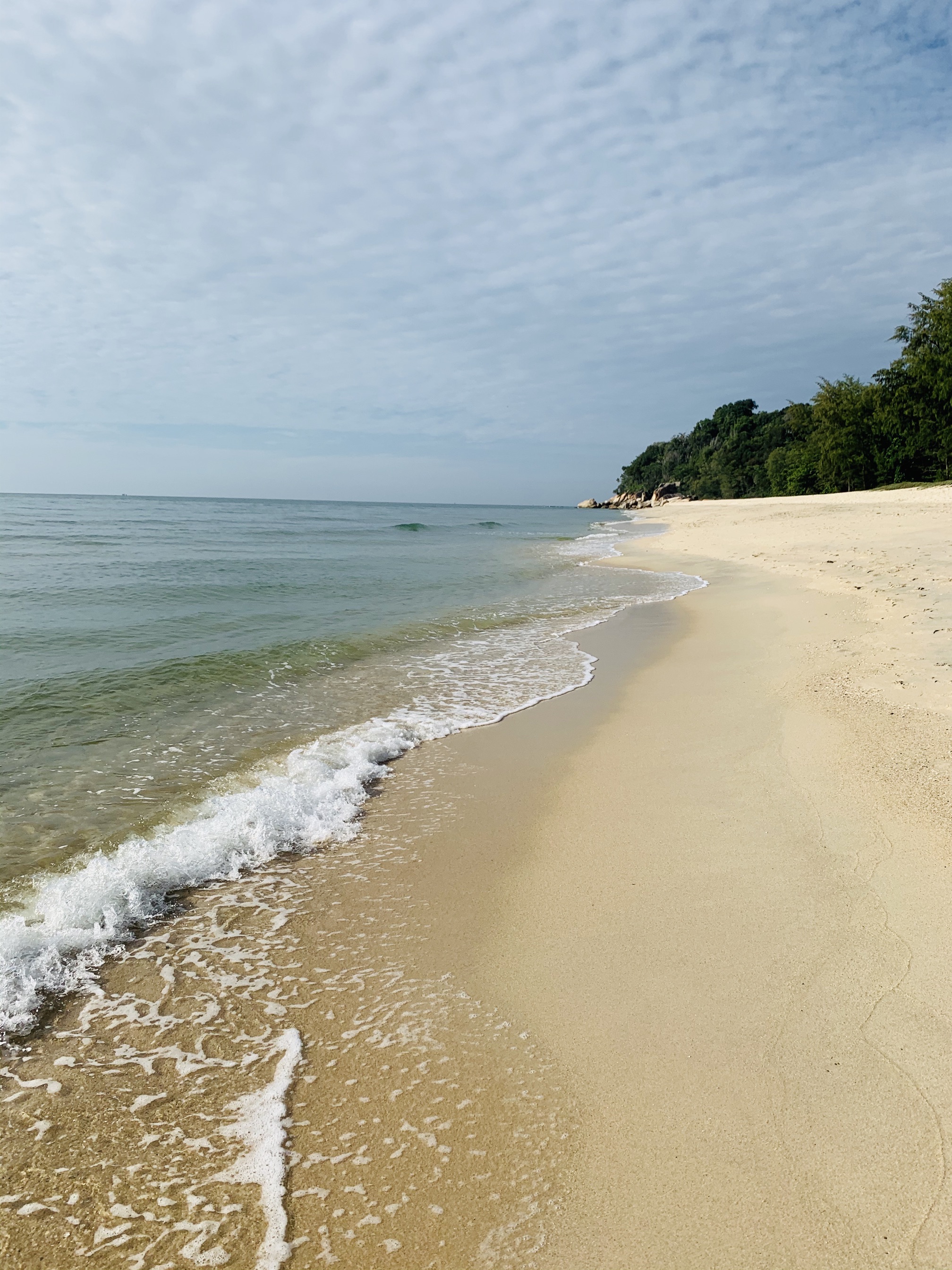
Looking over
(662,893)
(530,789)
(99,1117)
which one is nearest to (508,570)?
(530,789)

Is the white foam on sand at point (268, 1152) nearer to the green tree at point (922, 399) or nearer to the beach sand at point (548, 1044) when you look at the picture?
the beach sand at point (548, 1044)

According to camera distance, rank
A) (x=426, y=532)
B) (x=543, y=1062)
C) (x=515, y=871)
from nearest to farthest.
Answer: (x=543, y=1062), (x=515, y=871), (x=426, y=532)

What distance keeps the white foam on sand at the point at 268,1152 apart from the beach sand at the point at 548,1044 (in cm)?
1

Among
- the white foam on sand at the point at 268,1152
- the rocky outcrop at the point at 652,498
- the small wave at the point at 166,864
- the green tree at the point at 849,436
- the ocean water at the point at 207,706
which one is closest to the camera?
the white foam on sand at the point at 268,1152

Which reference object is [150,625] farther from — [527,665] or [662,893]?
[662,893]

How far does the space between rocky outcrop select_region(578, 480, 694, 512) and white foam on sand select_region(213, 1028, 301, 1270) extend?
99044 millimetres

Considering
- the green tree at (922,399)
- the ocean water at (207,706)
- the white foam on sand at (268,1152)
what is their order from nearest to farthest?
the white foam on sand at (268,1152), the ocean water at (207,706), the green tree at (922,399)

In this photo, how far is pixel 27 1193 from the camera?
2.00m

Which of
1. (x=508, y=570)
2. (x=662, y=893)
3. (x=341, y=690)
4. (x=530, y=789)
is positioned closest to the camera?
(x=662, y=893)

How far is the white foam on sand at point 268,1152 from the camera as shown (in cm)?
185

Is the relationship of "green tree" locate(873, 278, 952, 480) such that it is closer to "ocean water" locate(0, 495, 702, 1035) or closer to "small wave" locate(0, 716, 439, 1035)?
"ocean water" locate(0, 495, 702, 1035)

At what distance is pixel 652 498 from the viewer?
393 feet

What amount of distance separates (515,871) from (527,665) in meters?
5.16

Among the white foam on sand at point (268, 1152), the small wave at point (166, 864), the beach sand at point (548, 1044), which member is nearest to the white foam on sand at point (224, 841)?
the small wave at point (166, 864)
